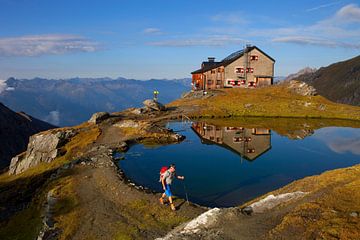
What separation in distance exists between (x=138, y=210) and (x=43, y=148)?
45.8 m

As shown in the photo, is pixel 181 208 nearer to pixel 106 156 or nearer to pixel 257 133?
pixel 106 156

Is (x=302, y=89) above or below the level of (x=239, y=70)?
below

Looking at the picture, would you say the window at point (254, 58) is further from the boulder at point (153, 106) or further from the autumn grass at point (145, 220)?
the autumn grass at point (145, 220)

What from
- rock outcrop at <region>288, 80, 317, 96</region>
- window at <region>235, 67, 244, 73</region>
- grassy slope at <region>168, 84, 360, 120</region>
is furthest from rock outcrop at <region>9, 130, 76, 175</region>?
rock outcrop at <region>288, 80, 317, 96</region>

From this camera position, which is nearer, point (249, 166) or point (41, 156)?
point (249, 166)

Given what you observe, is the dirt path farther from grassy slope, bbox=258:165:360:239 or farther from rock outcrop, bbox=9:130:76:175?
rock outcrop, bbox=9:130:76:175

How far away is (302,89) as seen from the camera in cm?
10962

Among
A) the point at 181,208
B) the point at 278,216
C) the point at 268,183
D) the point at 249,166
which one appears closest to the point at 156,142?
the point at 249,166

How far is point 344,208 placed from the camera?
2078 centimetres

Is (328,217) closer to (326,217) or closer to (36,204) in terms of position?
(326,217)

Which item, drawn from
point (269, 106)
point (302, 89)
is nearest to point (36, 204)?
point (269, 106)

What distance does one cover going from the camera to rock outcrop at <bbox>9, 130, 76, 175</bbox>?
63.2 metres

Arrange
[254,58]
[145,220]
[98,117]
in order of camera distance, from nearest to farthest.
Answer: [145,220] < [98,117] < [254,58]

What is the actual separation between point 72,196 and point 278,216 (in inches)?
838
